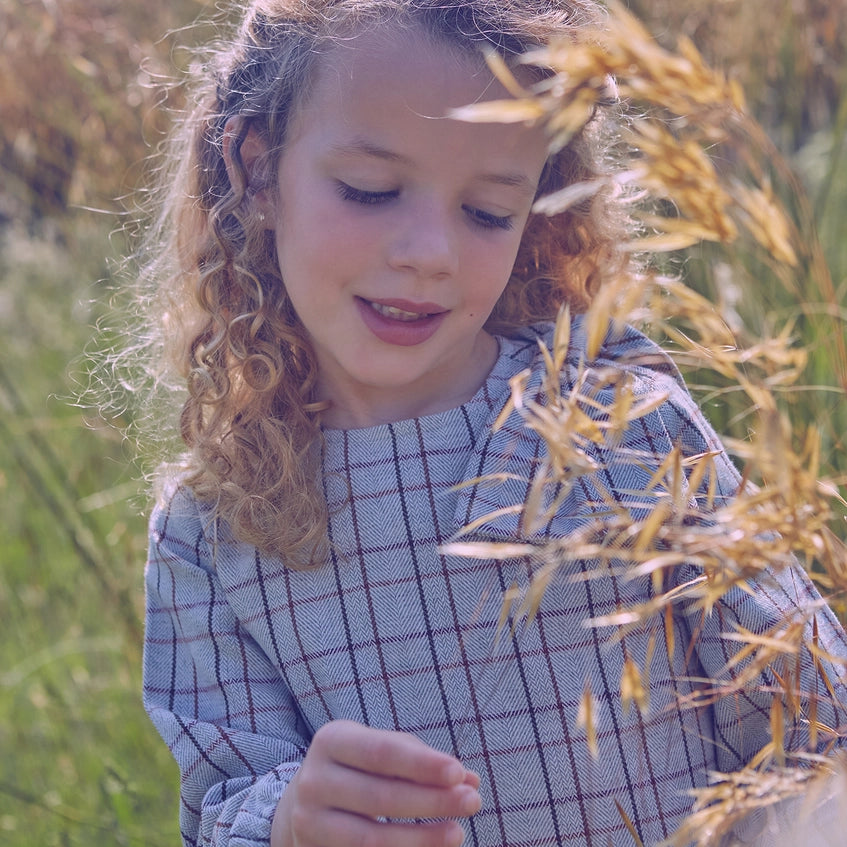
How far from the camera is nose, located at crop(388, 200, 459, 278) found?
44.7 inches

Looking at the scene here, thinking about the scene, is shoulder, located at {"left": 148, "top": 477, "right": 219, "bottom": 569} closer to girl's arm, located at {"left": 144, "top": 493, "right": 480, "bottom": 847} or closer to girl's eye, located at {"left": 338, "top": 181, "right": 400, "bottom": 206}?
girl's arm, located at {"left": 144, "top": 493, "right": 480, "bottom": 847}

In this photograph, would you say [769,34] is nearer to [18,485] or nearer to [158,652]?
[158,652]

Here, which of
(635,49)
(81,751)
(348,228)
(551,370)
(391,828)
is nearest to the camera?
(635,49)

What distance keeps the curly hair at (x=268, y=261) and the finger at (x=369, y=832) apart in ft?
1.25

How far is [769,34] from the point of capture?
202 centimetres

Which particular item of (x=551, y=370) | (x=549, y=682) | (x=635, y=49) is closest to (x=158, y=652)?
(x=549, y=682)

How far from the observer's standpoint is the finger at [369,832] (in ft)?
2.85

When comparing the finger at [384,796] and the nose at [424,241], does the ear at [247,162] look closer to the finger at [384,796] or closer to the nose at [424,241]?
the nose at [424,241]

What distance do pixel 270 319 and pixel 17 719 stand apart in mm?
1196

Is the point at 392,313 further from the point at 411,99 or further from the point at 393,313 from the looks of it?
the point at 411,99

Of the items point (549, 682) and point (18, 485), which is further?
point (18, 485)

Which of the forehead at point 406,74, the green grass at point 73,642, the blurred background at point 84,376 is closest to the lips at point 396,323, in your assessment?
the forehead at point 406,74

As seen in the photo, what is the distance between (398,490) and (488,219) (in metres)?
0.34

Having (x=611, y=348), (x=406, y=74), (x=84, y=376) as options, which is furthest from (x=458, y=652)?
(x=84, y=376)
